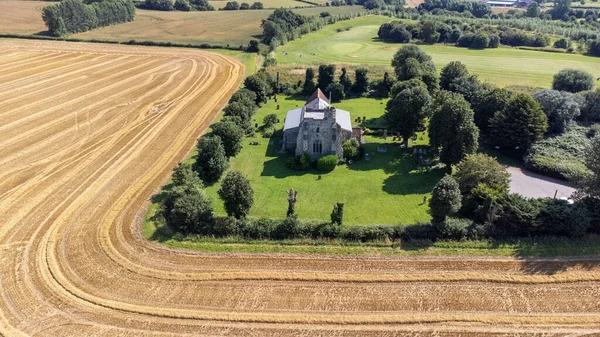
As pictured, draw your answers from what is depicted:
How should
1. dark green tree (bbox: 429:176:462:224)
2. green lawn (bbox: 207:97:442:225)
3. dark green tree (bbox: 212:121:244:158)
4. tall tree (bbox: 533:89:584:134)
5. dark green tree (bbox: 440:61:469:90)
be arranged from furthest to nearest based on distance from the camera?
dark green tree (bbox: 440:61:469:90), tall tree (bbox: 533:89:584:134), dark green tree (bbox: 212:121:244:158), green lawn (bbox: 207:97:442:225), dark green tree (bbox: 429:176:462:224)

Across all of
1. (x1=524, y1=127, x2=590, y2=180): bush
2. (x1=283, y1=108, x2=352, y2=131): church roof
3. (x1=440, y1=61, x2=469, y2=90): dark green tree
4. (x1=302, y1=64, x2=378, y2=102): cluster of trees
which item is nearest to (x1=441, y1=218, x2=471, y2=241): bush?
(x1=524, y1=127, x2=590, y2=180): bush

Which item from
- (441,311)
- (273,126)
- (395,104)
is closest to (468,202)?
(441,311)

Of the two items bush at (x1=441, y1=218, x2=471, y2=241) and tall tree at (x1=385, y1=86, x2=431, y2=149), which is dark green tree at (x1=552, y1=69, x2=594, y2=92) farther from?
bush at (x1=441, y1=218, x2=471, y2=241)

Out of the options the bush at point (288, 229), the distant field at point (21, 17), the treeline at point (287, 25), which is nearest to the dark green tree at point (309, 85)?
the treeline at point (287, 25)

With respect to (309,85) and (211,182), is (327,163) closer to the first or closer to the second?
(211,182)

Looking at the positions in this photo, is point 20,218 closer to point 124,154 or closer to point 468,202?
point 124,154

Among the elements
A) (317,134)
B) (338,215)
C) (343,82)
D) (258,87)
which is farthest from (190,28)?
(338,215)
